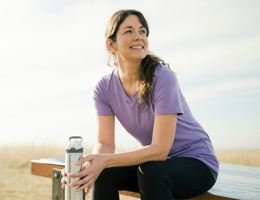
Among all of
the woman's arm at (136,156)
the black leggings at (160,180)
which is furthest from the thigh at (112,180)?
the woman's arm at (136,156)

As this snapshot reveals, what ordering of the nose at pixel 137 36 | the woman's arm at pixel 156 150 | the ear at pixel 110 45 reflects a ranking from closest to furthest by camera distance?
1. the woman's arm at pixel 156 150
2. the nose at pixel 137 36
3. the ear at pixel 110 45

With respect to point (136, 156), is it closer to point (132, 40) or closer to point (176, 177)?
point (176, 177)

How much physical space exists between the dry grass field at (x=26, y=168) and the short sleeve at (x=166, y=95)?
2.45 m

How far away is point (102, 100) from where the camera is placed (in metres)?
2.07

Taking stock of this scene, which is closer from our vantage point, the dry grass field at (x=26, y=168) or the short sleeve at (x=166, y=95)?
the short sleeve at (x=166, y=95)

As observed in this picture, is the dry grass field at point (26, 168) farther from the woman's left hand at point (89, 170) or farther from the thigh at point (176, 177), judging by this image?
the woman's left hand at point (89, 170)

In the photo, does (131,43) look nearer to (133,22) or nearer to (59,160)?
(133,22)

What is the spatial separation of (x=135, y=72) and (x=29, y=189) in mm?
3546

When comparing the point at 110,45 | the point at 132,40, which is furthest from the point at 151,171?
the point at 110,45

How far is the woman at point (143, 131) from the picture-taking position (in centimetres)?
151

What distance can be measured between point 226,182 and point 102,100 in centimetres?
100

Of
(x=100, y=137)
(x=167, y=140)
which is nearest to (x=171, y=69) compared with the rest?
(x=167, y=140)

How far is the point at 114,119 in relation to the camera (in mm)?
2082

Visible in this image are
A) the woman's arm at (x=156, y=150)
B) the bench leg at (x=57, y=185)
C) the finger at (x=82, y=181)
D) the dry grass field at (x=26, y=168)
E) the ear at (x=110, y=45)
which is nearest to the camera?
the finger at (x=82, y=181)
